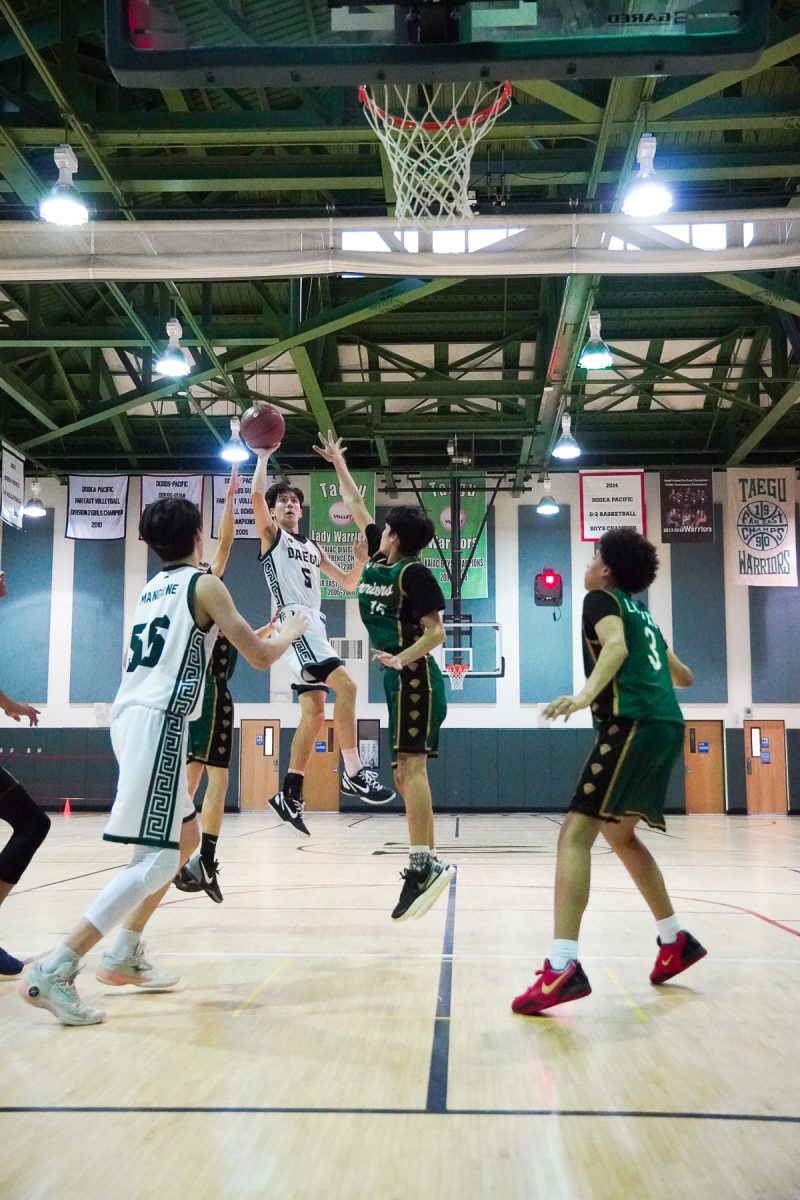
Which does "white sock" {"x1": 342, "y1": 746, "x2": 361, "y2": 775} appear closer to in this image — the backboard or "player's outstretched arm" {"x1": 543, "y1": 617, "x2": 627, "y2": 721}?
"player's outstretched arm" {"x1": 543, "y1": 617, "x2": 627, "y2": 721}

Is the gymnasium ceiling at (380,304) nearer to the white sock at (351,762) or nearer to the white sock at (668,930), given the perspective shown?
the white sock at (351,762)

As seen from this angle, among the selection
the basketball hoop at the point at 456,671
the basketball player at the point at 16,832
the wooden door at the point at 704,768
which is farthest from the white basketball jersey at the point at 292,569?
the wooden door at the point at 704,768

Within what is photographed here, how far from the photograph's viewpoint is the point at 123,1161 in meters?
2.42

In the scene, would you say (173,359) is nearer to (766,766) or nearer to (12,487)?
(12,487)

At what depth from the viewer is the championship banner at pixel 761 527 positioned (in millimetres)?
19859

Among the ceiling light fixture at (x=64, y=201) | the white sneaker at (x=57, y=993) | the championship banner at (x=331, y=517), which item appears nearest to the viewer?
the white sneaker at (x=57, y=993)

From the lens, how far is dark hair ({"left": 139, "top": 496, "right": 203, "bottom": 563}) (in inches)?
157

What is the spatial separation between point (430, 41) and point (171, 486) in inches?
655

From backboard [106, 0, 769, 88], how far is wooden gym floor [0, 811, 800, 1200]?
3800 millimetres

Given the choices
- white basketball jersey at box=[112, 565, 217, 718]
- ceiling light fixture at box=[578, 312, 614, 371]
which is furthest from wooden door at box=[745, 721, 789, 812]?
white basketball jersey at box=[112, 565, 217, 718]

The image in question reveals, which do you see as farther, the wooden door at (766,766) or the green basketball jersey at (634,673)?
the wooden door at (766,766)

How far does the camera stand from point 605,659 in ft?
13.1

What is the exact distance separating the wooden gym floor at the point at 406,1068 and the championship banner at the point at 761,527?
560 inches

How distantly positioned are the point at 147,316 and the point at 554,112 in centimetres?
→ 849
